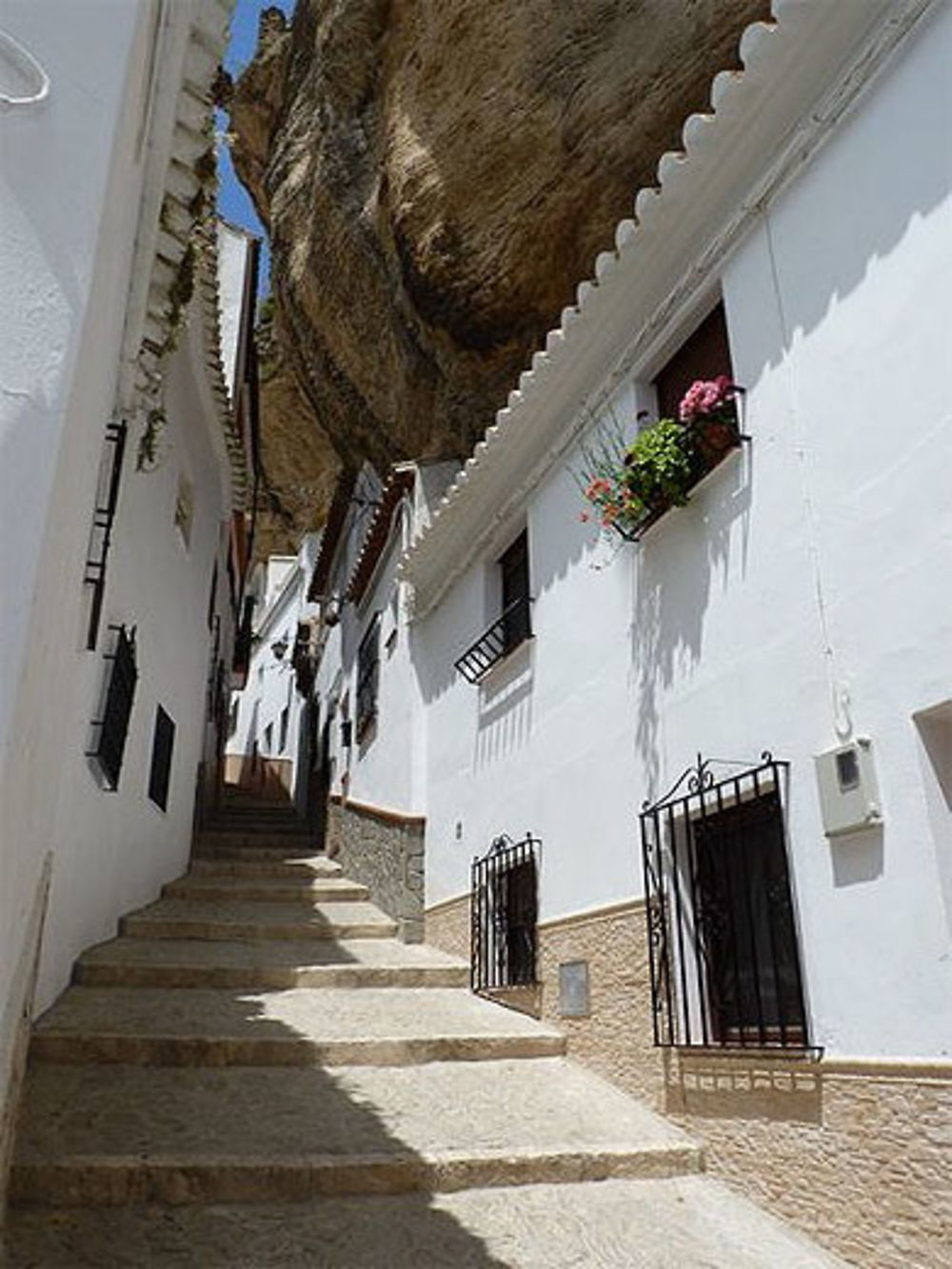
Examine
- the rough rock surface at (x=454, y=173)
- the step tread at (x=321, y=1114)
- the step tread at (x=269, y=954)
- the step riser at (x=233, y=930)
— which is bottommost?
the step tread at (x=321, y=1114)

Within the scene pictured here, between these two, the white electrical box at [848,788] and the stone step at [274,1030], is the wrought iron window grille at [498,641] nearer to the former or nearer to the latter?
the stone step at [274,1030]

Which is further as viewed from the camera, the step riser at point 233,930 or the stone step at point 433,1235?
the step riser at point 233,930

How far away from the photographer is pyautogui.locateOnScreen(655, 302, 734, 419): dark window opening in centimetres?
522

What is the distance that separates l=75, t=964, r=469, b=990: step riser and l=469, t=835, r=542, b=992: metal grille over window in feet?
1.07

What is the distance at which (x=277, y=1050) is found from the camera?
5.14 m

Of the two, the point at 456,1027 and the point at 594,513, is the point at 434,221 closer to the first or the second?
the point at 594,513

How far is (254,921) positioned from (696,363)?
560cm

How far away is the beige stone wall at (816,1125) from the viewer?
3.08 m

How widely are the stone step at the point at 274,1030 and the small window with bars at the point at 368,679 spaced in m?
5.03

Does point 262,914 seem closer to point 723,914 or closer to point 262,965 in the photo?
point 262,965

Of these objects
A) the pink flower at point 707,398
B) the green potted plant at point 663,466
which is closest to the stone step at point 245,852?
the green potted plant at point 663,466

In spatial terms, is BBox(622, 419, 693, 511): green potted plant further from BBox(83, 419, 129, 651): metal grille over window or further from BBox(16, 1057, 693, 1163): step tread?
BBox(16, 1057, 693, 1163): step tread

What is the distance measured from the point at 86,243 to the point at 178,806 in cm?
799

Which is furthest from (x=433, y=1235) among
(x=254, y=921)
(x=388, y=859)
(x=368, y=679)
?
(x=368, y=679)
